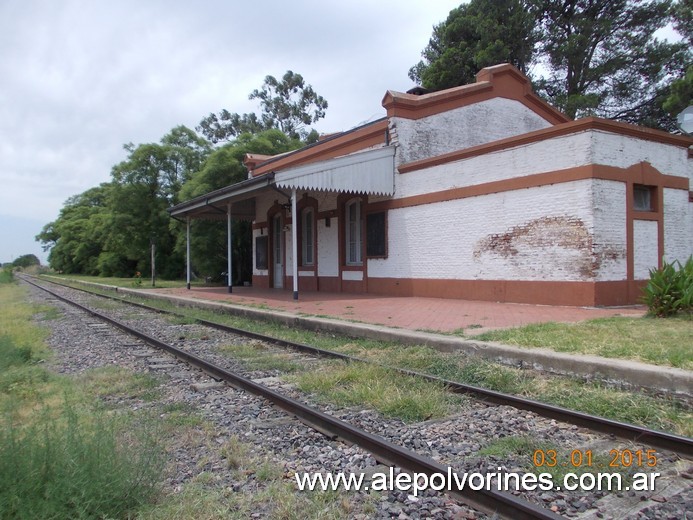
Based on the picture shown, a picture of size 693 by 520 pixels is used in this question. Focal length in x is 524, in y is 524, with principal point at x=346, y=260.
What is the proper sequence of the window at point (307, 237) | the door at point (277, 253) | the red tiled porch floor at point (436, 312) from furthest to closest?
the door at point (277, 253) < the window at point (307, 237) < the red tiled porch floor at point (436, 312)

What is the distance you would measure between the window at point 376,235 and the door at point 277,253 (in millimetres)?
6166

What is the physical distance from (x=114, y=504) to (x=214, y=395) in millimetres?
3173

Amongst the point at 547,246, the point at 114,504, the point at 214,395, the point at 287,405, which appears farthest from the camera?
the point at 547,246

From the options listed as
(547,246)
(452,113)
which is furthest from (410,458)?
(452,113)

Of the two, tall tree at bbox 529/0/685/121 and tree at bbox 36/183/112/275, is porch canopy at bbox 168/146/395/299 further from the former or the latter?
tree at bbox 36/183/112/275

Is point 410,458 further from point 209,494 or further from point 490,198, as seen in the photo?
point 490,198

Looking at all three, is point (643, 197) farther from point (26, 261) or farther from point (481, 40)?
point (26, 261)

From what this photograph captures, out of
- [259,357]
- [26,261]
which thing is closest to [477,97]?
[259,357]

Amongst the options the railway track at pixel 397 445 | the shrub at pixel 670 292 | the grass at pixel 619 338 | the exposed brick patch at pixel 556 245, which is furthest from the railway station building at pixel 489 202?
the railway track at pixel 397 445

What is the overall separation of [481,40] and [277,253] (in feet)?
55.7

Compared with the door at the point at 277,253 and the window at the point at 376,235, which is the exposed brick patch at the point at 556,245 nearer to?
the window at the point at 376,235

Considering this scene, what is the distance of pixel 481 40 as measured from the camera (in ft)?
95.0

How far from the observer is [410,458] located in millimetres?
3908

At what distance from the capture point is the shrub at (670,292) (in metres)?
8.85
